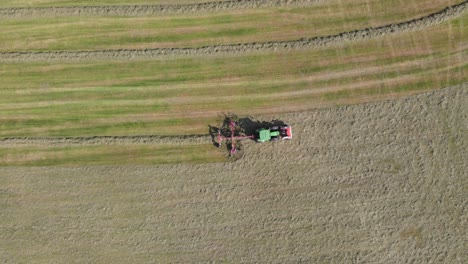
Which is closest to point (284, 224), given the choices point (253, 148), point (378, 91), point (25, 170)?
point (253, 148)

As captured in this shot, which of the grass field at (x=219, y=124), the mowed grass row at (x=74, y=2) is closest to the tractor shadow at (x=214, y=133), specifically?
the grass field at (x=219, y=124)

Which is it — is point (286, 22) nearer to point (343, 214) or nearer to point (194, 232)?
point (343, 214)

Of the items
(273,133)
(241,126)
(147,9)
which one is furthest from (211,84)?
(147,9)

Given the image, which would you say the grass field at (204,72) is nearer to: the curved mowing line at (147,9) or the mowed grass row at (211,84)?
the mowed grass row at (211,84)

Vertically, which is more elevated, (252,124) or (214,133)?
(252,124)

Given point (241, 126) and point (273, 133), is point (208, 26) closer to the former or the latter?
point (241, 126)

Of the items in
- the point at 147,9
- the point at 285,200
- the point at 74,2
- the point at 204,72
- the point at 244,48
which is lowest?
the point at 285,200
